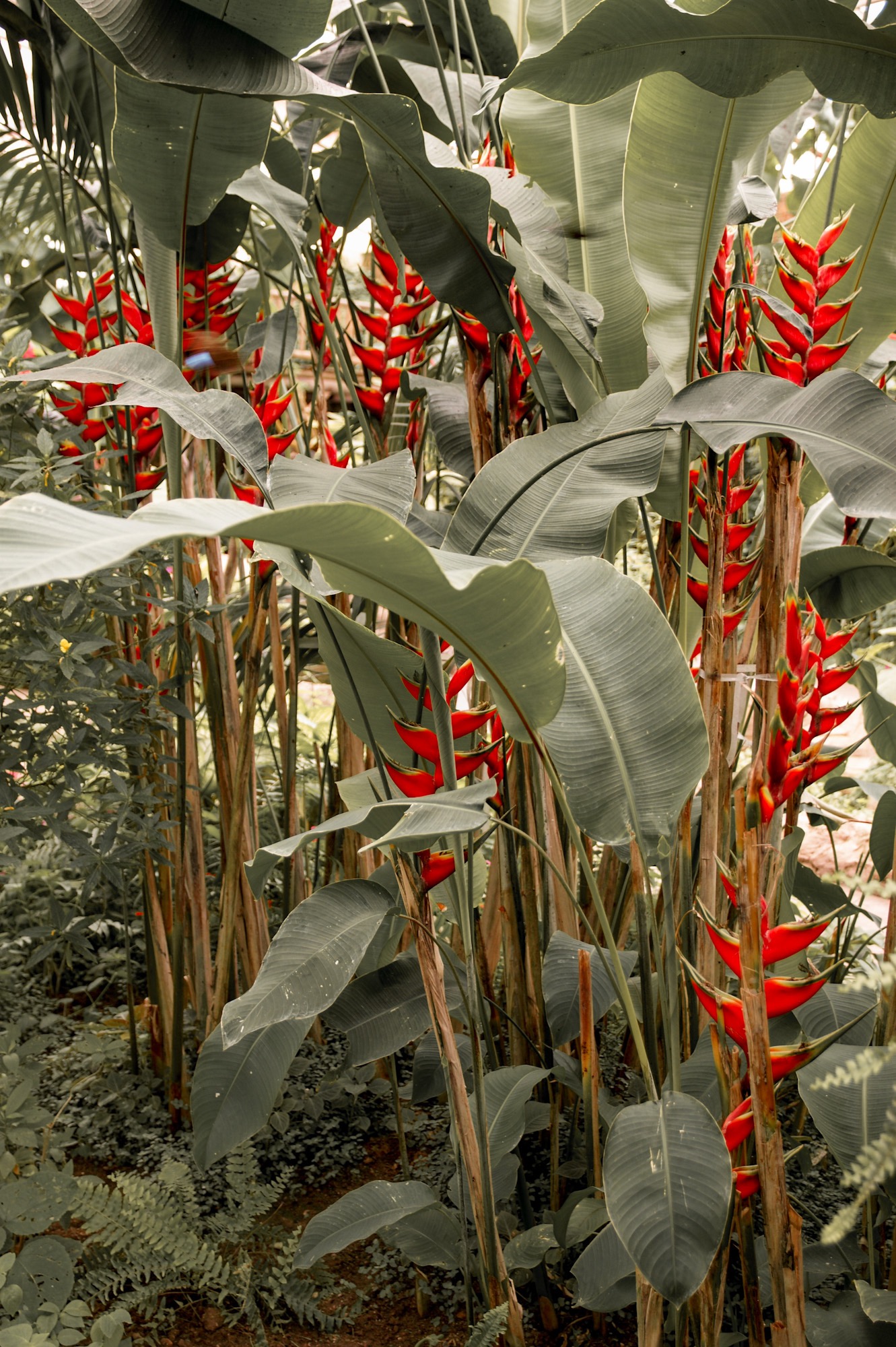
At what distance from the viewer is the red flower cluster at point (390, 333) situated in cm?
118

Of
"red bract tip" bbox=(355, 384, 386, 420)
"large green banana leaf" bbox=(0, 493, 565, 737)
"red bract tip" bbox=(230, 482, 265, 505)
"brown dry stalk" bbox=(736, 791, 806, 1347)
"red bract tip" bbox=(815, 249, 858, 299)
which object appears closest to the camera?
"large green banana leaf" bbox=(0, 493, 565, 737)

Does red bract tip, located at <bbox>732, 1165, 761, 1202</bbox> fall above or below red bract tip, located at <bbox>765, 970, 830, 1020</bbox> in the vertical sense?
below

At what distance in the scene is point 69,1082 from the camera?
58.7 inches

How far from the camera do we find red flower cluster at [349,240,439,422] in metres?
1.18

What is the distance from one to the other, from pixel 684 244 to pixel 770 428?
0.25 m

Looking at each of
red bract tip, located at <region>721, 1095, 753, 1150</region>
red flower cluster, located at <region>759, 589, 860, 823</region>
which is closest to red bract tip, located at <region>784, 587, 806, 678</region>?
red flower cluster, located at <region>759, 589, 860, 823</region>

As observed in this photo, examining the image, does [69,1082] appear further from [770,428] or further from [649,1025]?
[770,428]

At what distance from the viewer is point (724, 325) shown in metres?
0.91

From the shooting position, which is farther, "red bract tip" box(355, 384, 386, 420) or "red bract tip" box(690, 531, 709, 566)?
"red bract tip" box(355, 384, 386, 420)

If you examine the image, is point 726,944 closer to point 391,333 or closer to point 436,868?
point 436,868

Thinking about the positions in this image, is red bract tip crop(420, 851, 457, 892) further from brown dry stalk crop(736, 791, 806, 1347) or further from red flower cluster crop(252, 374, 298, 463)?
red flower cluster crop(252, 374, 298, 463)

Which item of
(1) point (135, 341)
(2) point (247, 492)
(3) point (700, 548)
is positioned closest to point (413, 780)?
(3) point (700, 548)

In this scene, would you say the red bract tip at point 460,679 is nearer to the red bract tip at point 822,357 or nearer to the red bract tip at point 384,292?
the red bract tip at point 822,357

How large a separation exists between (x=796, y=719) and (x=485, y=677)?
9.4 inches
